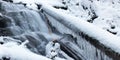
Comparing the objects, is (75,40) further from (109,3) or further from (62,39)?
(109,3)

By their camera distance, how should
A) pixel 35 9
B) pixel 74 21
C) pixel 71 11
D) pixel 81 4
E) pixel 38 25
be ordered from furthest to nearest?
pixel 81 4
pixel 71 11
pixel 35 9
pixel 38 25
pixel 74 21

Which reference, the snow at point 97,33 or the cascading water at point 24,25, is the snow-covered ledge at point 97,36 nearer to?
the snow at point 97,33

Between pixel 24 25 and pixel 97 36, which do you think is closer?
pixel 97 36

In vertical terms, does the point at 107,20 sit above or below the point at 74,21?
below

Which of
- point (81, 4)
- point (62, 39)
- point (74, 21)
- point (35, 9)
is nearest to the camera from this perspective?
point (74, 21)

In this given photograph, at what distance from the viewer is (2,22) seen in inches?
262

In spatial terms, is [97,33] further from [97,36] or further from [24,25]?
[24,25]

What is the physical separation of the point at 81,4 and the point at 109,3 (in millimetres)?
984

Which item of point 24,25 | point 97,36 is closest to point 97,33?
point 97,36

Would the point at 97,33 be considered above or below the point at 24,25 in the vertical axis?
above

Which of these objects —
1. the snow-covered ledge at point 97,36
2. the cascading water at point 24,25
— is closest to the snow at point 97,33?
the snow-covered ledge at point 97,36

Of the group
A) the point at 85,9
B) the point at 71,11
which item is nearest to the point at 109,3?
the point at 85,9

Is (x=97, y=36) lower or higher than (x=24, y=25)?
higher

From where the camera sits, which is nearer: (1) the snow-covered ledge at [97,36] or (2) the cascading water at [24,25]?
(1) the snow-covered ledge at [97,36]
